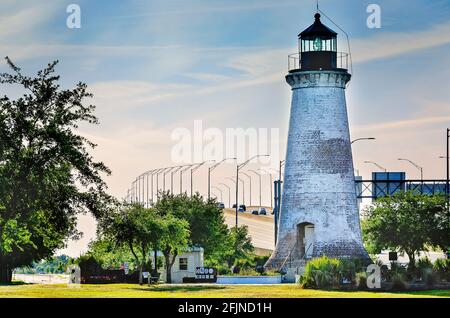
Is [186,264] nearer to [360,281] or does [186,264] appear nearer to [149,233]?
[149,233]

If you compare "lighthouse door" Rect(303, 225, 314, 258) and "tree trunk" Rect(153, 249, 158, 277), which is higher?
"lighthouse door" Rect(303, 225, 314, 258)

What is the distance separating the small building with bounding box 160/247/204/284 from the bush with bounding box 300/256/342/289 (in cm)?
1780

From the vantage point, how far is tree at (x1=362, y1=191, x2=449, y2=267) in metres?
96.5

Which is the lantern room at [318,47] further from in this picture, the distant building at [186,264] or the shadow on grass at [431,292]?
the shadow on grass at [431,292]

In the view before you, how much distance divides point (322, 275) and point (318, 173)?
1815 centimetres

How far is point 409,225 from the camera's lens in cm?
9700

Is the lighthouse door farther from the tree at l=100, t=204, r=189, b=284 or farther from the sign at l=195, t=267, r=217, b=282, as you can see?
the tree at l=100, t=204, r=189, b=284

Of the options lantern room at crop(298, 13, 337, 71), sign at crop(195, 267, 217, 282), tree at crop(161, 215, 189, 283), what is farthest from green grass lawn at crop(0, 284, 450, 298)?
lantern room at crop(298, 13, 337, 71)

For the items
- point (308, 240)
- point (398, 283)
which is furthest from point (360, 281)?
point (308, 240)
